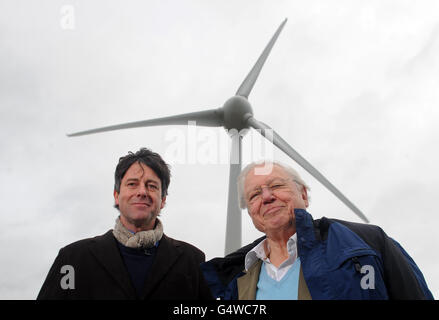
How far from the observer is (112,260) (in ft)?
15.4

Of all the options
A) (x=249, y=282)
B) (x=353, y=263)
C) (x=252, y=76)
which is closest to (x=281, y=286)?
(x=249, y=282)

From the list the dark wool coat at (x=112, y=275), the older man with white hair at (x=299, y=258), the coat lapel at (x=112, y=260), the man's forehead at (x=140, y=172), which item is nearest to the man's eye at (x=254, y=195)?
the older man with white hair at (x=299, y=258)

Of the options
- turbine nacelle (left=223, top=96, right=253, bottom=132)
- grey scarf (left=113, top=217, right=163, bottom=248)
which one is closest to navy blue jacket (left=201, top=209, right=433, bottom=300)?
grey scarf (left=113, top=217, right=163, bottom=248)

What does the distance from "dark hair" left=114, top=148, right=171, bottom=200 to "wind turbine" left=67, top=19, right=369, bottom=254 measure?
376 inches

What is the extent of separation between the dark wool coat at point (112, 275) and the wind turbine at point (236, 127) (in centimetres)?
977

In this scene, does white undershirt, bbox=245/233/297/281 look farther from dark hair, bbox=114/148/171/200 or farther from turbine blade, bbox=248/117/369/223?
Result: turbine blade, bbox=248/117/369/223

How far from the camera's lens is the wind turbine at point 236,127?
49.1ft

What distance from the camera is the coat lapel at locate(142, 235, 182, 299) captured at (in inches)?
180

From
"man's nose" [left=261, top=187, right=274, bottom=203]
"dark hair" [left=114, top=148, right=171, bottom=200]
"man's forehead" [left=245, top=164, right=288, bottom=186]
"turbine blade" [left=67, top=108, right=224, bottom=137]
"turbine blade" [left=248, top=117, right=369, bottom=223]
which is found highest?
"turbine blade" [left=67, top=108, right=224, bottom=137]

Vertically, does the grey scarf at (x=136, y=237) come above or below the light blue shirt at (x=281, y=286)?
above

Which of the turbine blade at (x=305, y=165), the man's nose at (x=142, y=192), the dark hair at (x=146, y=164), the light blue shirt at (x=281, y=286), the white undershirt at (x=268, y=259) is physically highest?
the turbine blade at (x=305, y=165)

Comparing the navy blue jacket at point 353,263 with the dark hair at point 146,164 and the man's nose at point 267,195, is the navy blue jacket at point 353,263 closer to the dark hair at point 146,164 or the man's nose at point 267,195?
the man's nose at point 267,195

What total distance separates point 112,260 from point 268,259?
78.8 inches
